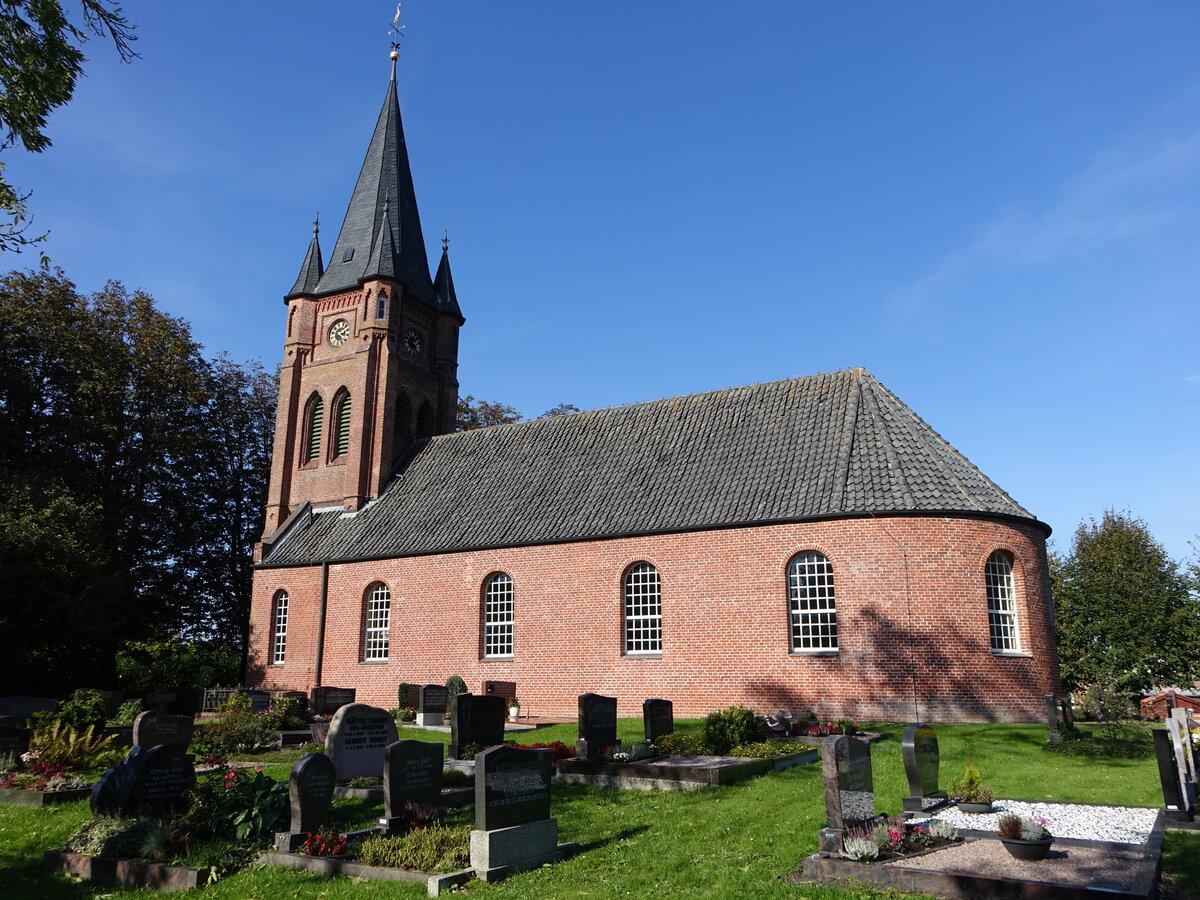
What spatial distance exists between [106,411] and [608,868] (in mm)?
30311

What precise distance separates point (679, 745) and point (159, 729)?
8715 mm

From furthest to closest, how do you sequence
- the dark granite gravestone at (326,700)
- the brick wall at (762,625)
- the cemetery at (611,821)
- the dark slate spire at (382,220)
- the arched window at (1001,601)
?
the dark slate spire at (382,220) < the dark granite gravestone at (326,700) < the arched window at (1001,601) < the brick wall at (762,625) < the cemetery at (611,821)

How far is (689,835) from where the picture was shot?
388 inches

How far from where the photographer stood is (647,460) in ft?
84.4

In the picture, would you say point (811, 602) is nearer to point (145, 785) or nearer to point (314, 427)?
point (145, 785)

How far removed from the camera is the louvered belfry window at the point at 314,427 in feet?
109

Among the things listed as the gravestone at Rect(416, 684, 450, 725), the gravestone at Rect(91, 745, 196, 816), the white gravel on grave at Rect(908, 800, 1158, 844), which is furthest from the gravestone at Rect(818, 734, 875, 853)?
the gravestone at Rect(416, 684, 450, 725)

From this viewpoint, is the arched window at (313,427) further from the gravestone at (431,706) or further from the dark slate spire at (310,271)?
the gravestone at (431,706)

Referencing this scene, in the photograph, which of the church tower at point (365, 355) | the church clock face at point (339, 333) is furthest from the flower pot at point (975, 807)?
the church clock face at point (339, 333)

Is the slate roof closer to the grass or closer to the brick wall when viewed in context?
the brick wall

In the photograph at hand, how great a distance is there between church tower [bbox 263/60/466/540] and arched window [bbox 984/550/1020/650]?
20.4 meters

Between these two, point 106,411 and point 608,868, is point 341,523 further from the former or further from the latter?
point 608,868

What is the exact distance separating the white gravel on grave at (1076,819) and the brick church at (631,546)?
8.34m

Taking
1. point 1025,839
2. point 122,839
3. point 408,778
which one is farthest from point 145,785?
point 1025,839
